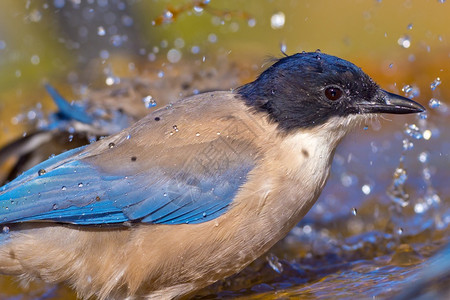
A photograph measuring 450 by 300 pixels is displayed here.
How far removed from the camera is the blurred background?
4.97 meters

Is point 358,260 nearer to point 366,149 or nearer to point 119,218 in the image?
point 119,218

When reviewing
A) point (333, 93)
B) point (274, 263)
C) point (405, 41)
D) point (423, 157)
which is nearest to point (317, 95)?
point (333, 93)

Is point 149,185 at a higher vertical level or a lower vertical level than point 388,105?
lower

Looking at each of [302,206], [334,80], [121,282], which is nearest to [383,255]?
[302,206]

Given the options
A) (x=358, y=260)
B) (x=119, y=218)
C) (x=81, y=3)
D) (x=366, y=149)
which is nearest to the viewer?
(x=119, y=218)

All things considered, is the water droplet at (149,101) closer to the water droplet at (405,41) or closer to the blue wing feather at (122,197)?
the blue wing feather at (122,197)

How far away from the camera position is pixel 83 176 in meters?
4.15

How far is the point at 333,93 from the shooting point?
421 centimetres

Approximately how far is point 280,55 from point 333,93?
680 millimetres

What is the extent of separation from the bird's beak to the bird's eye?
0.58 ft

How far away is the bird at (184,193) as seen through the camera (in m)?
4.07

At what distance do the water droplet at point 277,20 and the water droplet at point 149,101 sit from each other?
16.3 ft

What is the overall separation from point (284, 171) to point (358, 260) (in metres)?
1.27

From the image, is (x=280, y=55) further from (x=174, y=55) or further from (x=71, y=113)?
(x=174, y=55)
